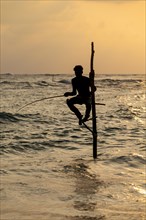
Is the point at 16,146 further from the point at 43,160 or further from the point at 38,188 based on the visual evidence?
the point at 38,188

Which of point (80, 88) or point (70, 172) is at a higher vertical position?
point (80, 88)

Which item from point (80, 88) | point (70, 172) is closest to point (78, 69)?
point (80, 88)

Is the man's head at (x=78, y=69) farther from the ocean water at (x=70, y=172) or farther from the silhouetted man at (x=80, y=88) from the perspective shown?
the ocean water at (x=70, y=172)

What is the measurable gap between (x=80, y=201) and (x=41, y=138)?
36.2ft

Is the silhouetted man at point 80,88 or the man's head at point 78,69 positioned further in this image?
the silhouetted man at point 80,88

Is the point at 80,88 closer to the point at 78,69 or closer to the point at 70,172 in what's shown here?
the point at 78,69

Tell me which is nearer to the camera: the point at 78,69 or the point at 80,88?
the point at 78,69

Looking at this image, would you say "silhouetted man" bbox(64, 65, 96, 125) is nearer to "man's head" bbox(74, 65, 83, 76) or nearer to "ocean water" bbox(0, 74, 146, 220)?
"man's head" bbox(74, 65, 83, 76)

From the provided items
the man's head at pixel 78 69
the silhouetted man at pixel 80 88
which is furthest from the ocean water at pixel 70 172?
the man's head at pixel 78 69

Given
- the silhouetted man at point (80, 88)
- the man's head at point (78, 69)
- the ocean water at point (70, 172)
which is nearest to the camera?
the ocean water at point (70, 172)

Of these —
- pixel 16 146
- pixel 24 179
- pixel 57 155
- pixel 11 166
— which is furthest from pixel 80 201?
pixel 16 146

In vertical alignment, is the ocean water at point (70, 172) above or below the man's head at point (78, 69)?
below

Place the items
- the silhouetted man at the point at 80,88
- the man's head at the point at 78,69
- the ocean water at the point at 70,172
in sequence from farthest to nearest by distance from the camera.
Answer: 1. the silhouetted man at the point at 80,88
2. the man's head at the point at 78,69
3. the ocean water at the point at 70,172

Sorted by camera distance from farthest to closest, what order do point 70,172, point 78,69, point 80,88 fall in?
point 70,172 → point 80,88 → point 78,69
